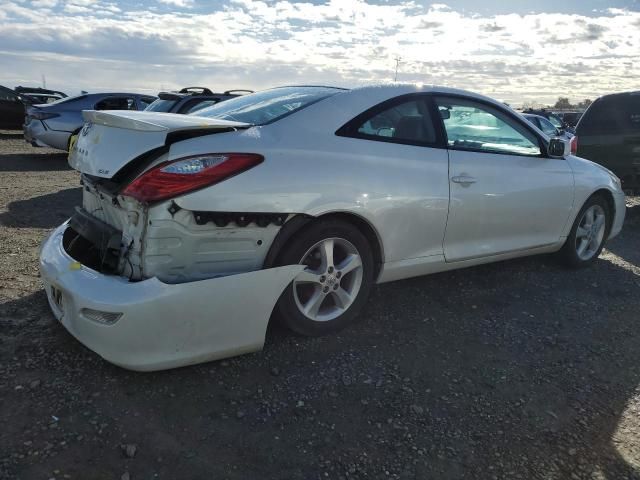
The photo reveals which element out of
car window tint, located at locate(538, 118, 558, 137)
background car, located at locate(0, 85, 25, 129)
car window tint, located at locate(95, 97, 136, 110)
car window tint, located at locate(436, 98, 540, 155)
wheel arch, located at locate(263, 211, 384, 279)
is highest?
car window tint, located at locate(436, 98, 540, 155)

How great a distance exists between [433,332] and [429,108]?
5.09 ft

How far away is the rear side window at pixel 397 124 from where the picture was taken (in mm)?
3375

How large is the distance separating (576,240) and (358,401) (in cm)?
329

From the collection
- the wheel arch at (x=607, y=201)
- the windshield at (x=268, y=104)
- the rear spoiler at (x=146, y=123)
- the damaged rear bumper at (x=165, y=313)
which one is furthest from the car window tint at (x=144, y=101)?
the damaged rear bumper at (x=165, y=313)

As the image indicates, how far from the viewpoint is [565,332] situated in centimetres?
372

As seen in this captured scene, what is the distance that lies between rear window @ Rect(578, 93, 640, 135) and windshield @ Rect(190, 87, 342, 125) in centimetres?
584

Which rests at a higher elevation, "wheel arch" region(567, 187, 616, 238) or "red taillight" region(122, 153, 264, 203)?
"red taillight" region(122, 153, 264, 203)

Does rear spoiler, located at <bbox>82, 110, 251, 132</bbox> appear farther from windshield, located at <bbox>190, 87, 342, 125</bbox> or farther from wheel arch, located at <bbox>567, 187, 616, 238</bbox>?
wheel arch, located at <bbox>567, 187, 616, 238</bbox>

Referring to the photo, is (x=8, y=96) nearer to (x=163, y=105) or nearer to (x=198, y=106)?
(x=163, y=105)

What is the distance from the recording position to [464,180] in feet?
12.5

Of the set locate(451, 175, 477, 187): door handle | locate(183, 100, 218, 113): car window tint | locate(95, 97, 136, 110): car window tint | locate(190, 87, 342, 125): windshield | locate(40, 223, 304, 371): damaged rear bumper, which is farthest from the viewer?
locate(95, 97, 136, 110): car window tint

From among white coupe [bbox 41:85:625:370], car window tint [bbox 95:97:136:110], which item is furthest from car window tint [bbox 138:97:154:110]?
white coupe [bbox 41:85:625:370]

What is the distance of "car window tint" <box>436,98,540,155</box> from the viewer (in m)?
3.87

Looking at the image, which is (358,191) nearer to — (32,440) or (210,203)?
(210,203)
